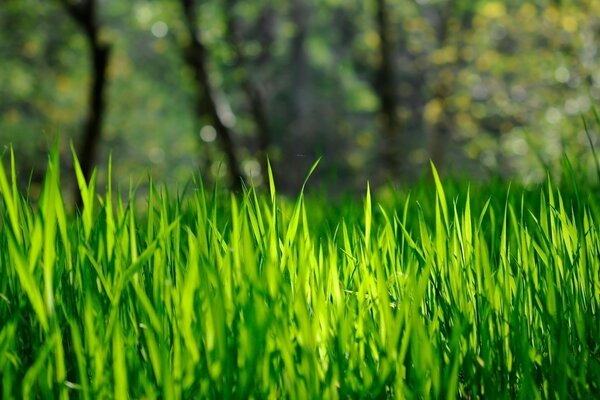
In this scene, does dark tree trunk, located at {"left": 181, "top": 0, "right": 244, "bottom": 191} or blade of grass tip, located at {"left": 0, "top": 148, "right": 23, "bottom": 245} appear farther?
dark tree trunk, located at {"left": 181, "top": 0, "right": 244, "bottom": 191}

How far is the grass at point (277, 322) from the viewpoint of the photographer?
0.95 meters

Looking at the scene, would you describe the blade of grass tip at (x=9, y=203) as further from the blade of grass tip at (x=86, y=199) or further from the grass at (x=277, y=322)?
the blade of grass tip at (x=86, y=199)

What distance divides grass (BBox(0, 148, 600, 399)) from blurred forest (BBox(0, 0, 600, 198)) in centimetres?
773

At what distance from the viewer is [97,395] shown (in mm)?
937

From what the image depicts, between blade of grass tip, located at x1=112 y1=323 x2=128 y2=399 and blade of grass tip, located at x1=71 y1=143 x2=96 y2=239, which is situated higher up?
blade of grass tip, located at x1=71 y1=143 x2=96 y2=239

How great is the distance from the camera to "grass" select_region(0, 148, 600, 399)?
945 millimetres

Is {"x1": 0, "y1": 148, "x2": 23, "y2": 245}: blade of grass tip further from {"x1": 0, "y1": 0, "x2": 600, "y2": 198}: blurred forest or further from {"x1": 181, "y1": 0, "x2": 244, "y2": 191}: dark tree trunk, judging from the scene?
{"x1": 181, "y1": 0, "x2": 244, "y2": 191}: dark tree trunk

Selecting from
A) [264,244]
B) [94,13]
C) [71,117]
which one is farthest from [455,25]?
[264,244]

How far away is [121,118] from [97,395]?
2718cm

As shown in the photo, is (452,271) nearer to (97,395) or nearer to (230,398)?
(230,398)

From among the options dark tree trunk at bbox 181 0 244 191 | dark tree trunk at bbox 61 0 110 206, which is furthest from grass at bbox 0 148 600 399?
dark tree trunk at bbox 181 0 244 191

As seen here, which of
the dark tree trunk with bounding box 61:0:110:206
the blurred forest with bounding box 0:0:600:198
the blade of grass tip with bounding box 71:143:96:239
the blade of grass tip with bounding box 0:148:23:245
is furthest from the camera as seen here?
the blurred forest with bounding box 0:0:600:198

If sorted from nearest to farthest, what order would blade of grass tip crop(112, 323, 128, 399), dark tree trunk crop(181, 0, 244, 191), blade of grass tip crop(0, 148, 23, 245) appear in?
blade of grass tip crop(112, 323, 128, 399), blade of grass tip crop(0, 148, 23, 245), dark tree trunk crop(181, 0, 244, 191)

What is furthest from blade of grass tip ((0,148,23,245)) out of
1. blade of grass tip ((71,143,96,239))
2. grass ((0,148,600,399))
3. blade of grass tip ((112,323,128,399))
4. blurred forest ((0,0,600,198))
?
blurred forest ((0,0,600,198))
